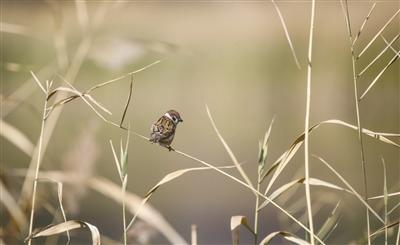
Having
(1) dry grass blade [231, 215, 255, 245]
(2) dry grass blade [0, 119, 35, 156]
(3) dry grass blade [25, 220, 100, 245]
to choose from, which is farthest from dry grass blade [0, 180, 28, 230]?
(1) dry grass blade [231, 215, 255, 245]

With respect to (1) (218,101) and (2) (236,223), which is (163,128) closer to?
(2) (236,223)

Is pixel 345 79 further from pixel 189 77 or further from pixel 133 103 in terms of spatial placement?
pixel 133 103

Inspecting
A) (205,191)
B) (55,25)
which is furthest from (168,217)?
(55,25)

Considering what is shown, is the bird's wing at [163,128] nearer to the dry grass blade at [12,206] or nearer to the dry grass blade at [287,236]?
the dry grass blade at [287,236]

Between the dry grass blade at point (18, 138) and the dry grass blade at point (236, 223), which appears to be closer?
the dry grass blade at point (236, 223)

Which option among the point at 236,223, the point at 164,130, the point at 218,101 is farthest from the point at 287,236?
the point at 218,101

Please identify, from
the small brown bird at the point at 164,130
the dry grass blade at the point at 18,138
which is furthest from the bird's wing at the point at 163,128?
the dry grass blade at the point at 18,138
